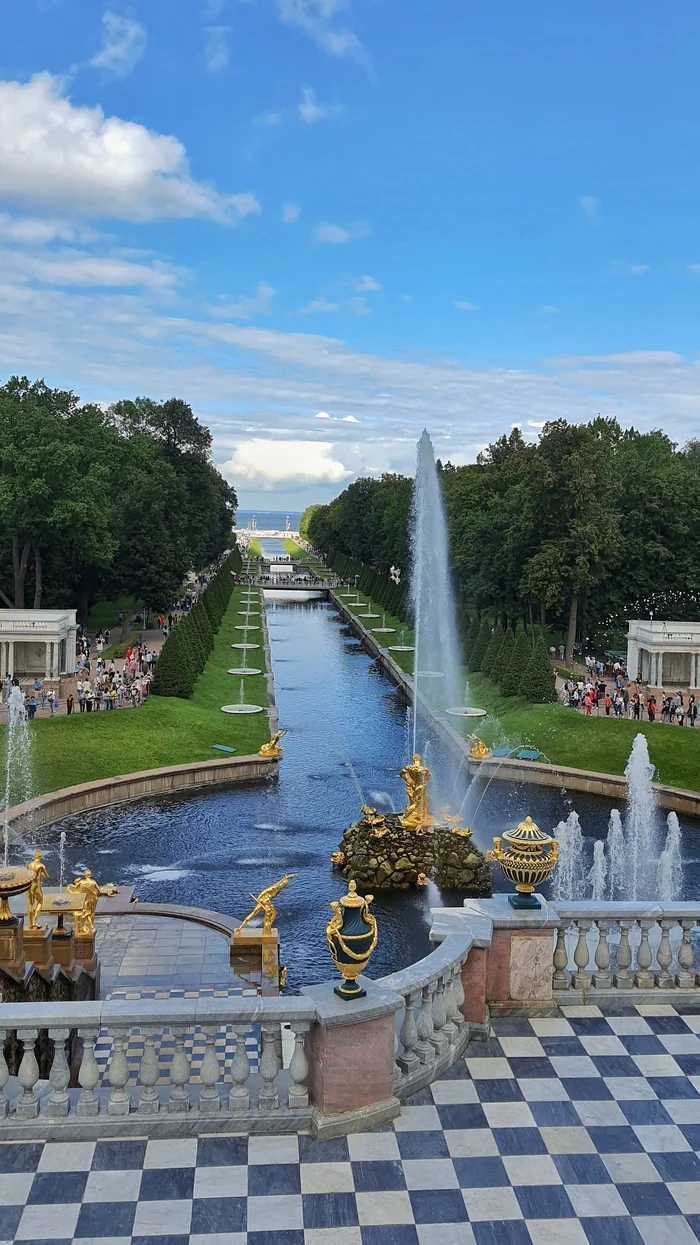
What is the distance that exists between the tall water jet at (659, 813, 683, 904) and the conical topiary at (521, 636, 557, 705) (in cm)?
1798

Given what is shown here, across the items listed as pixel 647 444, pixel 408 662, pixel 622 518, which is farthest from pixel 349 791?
pixel 647 444

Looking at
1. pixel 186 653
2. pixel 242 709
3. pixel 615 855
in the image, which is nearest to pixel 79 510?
pixel 186 653

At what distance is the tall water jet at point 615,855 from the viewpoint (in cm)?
2641

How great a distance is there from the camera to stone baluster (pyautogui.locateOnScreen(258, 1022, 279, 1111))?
938 cm

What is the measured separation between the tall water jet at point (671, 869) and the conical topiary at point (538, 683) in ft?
59.0

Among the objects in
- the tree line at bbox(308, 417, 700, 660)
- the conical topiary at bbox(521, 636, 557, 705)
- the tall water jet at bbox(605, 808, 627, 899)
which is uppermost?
the tree line at bbox(308, 417, 700, 660)

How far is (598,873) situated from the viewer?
1059 inches

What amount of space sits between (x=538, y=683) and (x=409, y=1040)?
38506 millimetres

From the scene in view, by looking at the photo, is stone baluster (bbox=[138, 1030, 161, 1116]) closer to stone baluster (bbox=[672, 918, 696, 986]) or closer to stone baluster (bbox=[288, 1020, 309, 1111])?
stone baluster (bbox=[288, 1020, 309, 1111])

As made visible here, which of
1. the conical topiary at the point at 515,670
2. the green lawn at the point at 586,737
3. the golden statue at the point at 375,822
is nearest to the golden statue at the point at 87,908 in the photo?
the golden statue at the point at 375,822

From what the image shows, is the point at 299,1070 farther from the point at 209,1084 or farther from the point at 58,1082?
the point at 58,1082

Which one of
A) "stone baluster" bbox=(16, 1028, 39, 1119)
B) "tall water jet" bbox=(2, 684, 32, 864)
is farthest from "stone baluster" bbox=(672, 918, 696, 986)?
"tall water jet" bbox=(2, 684, 32, 864)

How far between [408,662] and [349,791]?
28.5m

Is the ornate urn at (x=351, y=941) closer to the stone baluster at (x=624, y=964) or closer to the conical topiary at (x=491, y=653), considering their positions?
the stone baluster at (x=624, y=964)
